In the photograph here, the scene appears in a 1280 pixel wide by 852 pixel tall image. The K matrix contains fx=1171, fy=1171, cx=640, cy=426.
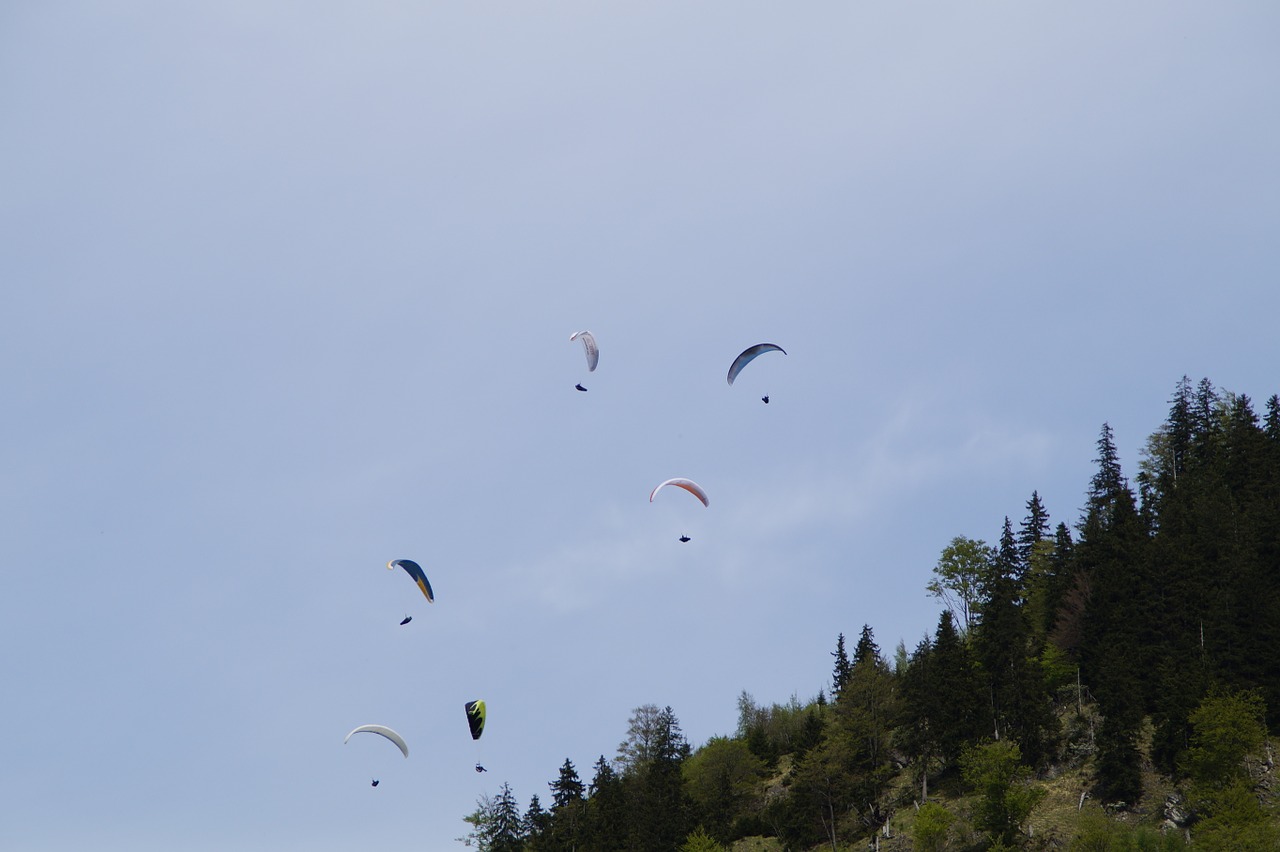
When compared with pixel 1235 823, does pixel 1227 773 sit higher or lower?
higher

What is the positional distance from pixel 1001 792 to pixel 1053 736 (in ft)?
32.6

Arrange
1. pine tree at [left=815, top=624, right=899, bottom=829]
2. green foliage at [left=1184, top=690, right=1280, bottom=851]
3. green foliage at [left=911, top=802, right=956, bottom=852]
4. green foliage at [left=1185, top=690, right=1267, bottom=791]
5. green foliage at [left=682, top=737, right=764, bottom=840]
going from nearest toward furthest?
green foliage at [left=1184, top=690, right=1280, bottom=851] < green foliage at [left=1185, top=690, right=1267, bottom=791] < green foliage at [left=911, top=802, right=956, bottom=852] < pine tree at [left=815, top=624, right=899, bottom=829] < green foliage at [left=682, top=737, right=764, bottom=840]

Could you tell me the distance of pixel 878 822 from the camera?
72.8 m

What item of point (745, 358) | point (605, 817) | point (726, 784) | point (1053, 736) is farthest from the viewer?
point (726, 784)

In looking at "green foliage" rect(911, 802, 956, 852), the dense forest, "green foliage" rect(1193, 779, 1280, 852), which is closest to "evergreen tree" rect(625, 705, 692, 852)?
the dense forest

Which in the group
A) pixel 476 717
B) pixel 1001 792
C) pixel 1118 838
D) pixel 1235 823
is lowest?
pixel 1235 823

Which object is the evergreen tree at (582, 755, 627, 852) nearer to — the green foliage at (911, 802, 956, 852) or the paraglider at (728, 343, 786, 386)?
the green foliage at (911, 802, 956, 852)

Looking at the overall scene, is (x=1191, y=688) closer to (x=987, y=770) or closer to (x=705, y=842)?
(x=987, y=770)

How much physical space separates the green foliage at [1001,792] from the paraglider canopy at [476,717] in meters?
27.2

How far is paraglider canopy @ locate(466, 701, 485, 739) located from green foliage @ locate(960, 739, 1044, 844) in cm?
2719

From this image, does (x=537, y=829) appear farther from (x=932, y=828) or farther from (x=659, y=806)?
(x=932, y=828)

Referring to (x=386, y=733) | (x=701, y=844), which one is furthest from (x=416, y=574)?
(x=701, y=844)

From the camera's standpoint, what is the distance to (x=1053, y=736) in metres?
70.9

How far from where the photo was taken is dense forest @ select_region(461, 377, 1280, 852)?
61938mm
